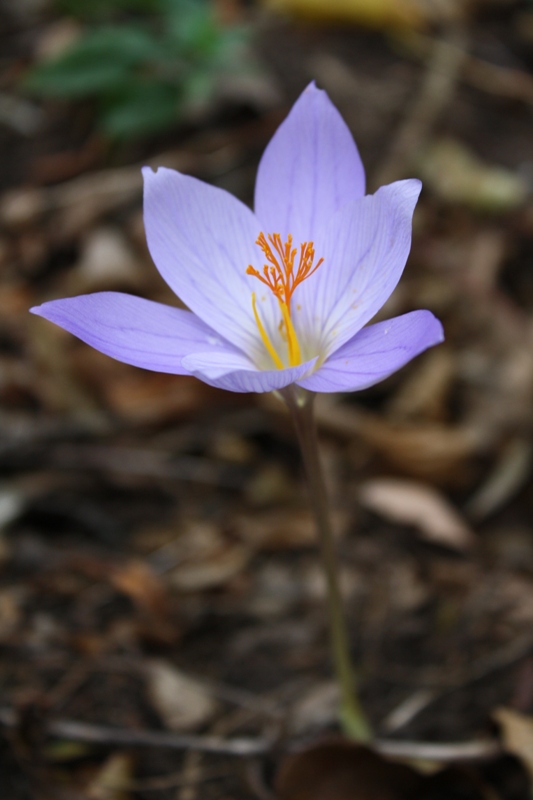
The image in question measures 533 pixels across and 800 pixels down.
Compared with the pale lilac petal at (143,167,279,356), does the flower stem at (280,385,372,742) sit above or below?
below

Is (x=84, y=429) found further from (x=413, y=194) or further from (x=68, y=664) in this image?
(x=413, y=194)

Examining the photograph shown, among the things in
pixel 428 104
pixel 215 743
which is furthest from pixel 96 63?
pixel 215 743

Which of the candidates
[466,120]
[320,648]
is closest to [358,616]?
[320,648]

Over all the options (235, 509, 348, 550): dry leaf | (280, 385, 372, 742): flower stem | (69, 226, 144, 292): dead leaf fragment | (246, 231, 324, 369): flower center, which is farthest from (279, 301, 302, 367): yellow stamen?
(69, 226, 144, 292): dead leaf fragment

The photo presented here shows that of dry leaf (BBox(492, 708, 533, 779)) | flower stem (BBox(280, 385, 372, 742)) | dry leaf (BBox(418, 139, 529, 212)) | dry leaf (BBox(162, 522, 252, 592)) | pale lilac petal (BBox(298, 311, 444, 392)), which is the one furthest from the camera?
dry leaf (BBox(418, 139, 529, 212))

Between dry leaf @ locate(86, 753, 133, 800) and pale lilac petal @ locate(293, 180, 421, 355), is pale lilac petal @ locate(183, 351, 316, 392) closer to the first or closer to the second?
pale lilac petal @ locate(293, 180, 421, 355)

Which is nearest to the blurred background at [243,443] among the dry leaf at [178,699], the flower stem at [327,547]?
the dry leaf at [178,699]

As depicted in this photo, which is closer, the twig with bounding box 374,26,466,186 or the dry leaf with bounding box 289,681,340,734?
the dry leaf with bounding box 289,681,340,734

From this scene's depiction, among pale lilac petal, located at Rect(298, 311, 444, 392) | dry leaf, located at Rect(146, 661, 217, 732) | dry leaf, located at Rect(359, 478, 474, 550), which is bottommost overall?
dry leaf, located at Rect(146, 661, 217, 732)

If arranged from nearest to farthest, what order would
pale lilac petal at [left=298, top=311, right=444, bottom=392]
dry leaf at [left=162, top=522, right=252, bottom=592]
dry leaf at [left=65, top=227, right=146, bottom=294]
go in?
pale lilac petal at [left=298, top=311, right=444, bottom=392] → dry leaf at [left=162, top=522, right=252, bottom=592] → dry leaf at [left=65, top=227, right=146, bottom=294]
